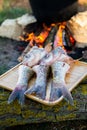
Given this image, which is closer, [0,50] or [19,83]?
[19,83]

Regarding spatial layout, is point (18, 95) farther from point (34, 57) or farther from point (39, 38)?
point (39, 38)

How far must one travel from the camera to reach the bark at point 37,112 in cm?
242

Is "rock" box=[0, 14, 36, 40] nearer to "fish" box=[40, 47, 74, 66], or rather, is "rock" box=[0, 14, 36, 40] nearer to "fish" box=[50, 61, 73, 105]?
"fish" box=[40, 47, 74, 66]

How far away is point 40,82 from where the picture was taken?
2.39 metres

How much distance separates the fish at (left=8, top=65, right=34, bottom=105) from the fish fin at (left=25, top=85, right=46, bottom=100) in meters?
0.05

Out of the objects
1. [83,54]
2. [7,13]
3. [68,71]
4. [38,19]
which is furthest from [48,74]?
[7,13]

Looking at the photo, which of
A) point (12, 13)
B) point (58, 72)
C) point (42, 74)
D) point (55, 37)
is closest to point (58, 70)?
point (58, 72)

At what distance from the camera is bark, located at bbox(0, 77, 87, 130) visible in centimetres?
242

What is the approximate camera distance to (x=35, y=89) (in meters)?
2.33

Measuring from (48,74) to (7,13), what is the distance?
7.48 feet

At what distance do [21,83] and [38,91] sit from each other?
15cm

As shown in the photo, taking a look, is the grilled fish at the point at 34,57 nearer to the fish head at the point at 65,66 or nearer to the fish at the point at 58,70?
the fish at the point at 58,70

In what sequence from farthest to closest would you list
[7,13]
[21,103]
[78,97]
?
[7,13], [78,97], [21,103]

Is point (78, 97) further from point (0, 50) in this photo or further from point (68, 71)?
point (0, 50)
